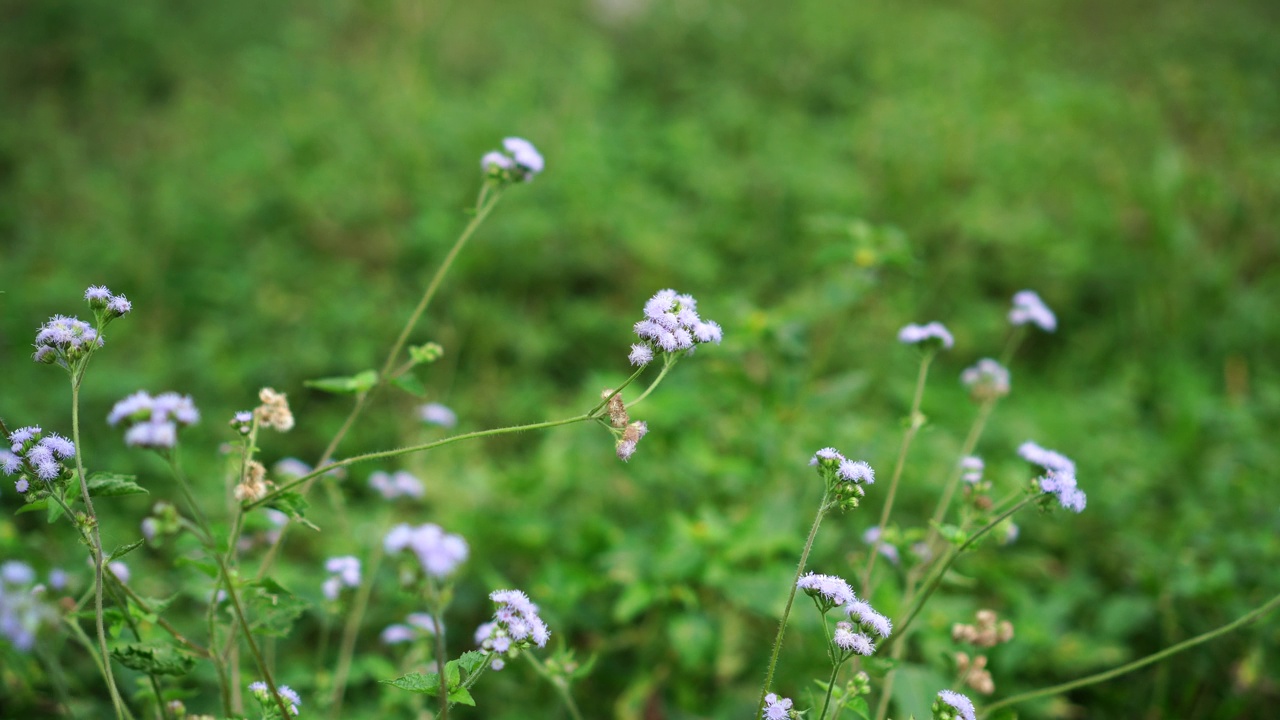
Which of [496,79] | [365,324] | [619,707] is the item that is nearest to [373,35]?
[496,79]

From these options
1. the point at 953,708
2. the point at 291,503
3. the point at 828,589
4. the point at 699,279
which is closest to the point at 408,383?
the point at 291,503

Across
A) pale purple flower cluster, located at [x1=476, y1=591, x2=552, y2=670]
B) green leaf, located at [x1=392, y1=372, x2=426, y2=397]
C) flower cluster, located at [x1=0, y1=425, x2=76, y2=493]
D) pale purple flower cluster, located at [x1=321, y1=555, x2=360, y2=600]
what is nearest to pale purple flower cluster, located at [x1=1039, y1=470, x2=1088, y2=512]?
pale purple flower cluster, located at [x1=476, y1=591, x2=552, y2=670]

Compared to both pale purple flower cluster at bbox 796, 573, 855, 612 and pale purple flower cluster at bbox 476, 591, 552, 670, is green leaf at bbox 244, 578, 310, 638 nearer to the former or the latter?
pale purple flower cluster at bbox 476, 591, 552, 670

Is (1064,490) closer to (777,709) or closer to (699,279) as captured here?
(777,709)

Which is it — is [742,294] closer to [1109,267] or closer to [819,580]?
[1109,267]

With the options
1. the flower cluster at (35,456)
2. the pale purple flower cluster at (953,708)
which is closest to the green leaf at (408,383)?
the flower cluster at (35,456)
